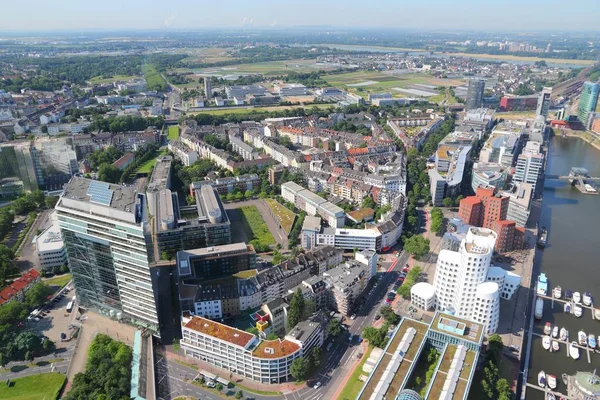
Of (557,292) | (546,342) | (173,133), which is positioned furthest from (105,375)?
(173,133)

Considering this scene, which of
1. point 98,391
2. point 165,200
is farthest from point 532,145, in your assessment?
point 98,391

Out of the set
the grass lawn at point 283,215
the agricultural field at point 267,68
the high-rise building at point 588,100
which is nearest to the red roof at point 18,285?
the grass lawn at point 283,215

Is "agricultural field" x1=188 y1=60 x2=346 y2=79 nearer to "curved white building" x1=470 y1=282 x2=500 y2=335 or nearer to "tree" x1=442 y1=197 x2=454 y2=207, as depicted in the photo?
"tree" x1=442 y1=197 x2=454 y2=207

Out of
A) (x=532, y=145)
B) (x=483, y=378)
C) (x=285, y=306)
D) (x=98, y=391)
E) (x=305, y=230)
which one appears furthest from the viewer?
(x=532, y=145)

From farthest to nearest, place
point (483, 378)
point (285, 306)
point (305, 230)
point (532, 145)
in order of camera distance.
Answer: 1. point (532, 145)
2. point (305, 230)
3. point (285, 306)
4. point (483, 378)

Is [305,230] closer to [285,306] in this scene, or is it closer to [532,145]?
[285,306]
